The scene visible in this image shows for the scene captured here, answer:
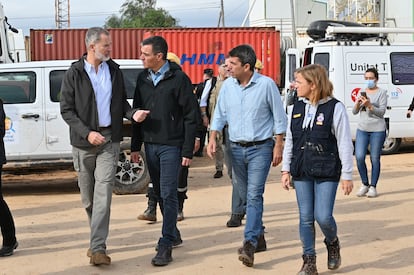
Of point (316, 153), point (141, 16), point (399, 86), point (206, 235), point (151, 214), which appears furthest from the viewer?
point (141, 16)

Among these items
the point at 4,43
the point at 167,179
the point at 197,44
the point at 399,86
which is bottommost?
the point at 167,179

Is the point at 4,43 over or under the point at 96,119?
over

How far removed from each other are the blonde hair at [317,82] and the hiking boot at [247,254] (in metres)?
1.39

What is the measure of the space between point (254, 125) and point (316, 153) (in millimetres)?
913

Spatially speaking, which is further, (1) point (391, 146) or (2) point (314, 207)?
(1) point (391, 146)

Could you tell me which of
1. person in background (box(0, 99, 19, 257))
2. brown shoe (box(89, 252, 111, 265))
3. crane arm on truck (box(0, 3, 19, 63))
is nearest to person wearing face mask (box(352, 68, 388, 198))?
brown shoe (box(89, 252, 111, 265))

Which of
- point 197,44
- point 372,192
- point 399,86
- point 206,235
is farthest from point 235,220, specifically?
point 197,44

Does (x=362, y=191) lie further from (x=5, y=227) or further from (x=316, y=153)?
(x=5, y=227)

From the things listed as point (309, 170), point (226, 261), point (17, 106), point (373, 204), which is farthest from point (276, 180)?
point (309, 170)

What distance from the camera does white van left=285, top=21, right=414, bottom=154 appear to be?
15.8 meters

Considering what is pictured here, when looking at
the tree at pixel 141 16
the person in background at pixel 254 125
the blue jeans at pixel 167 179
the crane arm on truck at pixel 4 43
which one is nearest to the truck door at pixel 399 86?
the crane arm on truck at pixel 4 43

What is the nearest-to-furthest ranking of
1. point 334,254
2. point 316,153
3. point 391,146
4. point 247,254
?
point 316,153
point 334,254
point 247,254
point 391,146

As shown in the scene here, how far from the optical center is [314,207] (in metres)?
6.19

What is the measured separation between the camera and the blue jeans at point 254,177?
6707mm
